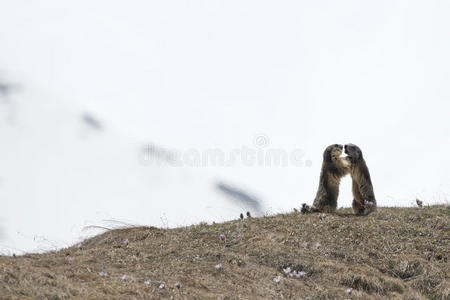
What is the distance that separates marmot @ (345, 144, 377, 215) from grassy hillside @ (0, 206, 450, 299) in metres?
0.36

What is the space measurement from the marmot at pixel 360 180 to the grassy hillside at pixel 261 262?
36 cm

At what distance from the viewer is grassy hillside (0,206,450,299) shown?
21.7 ft

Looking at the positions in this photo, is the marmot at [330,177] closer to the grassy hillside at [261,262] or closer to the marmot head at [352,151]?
the marmot head at [352,151]

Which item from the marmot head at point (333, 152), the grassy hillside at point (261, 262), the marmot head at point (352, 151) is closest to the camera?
the grassy hillside at point (261, 262)

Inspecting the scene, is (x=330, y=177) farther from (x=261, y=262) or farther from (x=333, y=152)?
(x=261, y=262)

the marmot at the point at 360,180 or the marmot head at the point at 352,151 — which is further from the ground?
the marmot head at the point at 352,151

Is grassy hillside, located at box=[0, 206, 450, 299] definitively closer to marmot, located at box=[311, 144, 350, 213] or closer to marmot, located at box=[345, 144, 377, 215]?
marmot, located at box=[345, 144, 377, 215]

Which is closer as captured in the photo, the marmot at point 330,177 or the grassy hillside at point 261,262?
the grassy hillside at point 261,262

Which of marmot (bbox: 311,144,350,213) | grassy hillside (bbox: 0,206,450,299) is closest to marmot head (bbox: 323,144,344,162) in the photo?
marmot (bbox: 311,144,350,213)

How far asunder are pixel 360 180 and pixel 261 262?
12.3ft

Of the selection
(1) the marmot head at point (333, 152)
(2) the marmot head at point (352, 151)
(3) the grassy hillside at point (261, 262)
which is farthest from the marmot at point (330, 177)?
(3) the grassy hillside at point (261, 262)

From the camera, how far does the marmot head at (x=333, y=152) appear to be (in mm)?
10758

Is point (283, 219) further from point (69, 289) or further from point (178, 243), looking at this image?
point (69, 289)

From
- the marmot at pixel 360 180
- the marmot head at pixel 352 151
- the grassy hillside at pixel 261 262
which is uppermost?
the marmot head at pixel 352 151
